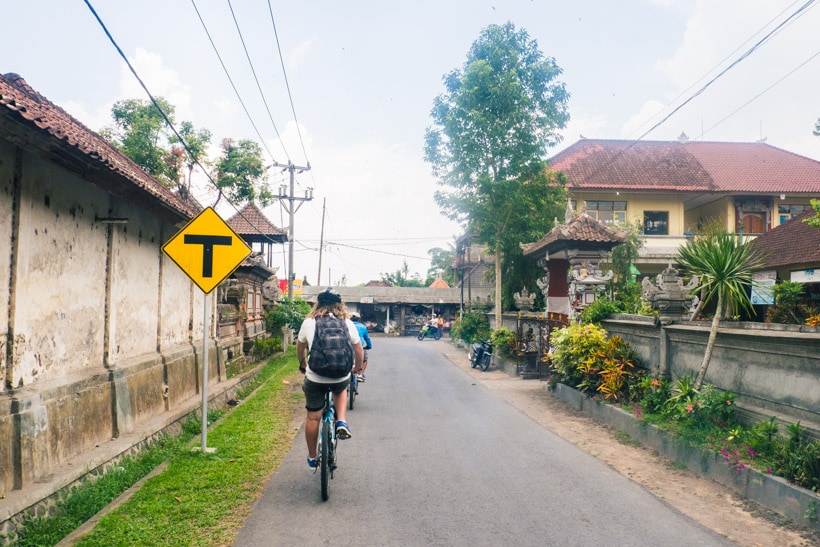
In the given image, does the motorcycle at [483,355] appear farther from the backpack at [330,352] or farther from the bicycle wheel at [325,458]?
the bicycle wheel at [325,458]

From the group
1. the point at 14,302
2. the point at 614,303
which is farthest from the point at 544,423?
the point at 14,302

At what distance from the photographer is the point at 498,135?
1992cm

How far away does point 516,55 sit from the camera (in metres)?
20.0

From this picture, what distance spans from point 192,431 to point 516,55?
54.9ft

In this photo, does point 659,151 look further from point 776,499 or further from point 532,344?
point 776,499

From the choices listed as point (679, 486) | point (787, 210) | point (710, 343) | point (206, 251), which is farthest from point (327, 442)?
point (787, 210)

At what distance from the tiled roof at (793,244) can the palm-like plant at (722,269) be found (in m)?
9.56

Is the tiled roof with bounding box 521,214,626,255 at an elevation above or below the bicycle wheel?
above

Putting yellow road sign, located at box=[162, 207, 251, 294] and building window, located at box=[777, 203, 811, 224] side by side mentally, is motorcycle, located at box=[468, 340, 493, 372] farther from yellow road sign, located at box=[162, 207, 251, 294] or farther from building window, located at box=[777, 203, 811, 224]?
building window, located at box=[777, 203, 811, 224]

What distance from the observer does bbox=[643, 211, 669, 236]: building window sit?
1070 inches

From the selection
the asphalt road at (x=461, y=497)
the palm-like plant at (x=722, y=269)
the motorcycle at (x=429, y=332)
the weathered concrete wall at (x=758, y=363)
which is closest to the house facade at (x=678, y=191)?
the motorcycle at (x=429, y=332)

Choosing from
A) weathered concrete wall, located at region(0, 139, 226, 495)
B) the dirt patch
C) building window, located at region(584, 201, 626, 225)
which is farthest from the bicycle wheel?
building window, located at region(584, 201, 626, 225)

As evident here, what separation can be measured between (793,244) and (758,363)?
44.8ft

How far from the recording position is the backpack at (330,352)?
205 inches
